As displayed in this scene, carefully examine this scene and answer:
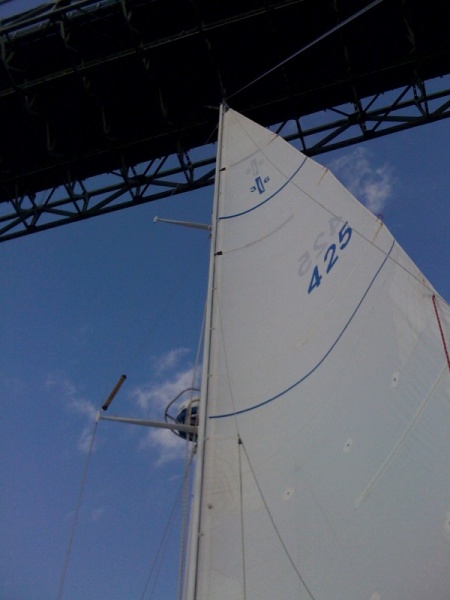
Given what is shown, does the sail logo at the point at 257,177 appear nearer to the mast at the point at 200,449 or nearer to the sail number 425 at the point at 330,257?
the mast at the point at 200,449

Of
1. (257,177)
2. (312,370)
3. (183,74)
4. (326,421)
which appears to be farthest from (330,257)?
(183,74)

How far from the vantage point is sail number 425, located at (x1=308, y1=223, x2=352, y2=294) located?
506cm

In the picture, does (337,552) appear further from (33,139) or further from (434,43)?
(33,139)

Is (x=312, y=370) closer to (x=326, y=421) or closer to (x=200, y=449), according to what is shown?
(x=326, y=421)

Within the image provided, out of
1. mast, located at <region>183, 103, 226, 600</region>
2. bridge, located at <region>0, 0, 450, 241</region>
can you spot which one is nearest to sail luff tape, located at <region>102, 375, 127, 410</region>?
mast, located at <region>183, 103, 226, 600</region>

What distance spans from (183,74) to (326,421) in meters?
9.90

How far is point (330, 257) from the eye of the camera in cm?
514

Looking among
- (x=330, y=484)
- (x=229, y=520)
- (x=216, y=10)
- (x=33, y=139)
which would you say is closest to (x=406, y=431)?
(x=330, y=484)

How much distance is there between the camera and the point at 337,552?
10.9 feet

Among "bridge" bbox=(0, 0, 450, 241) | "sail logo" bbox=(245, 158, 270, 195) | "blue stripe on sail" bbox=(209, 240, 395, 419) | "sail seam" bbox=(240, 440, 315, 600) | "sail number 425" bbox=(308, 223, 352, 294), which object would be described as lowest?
"sail seam" bbox=(240, 440, 315, 600)

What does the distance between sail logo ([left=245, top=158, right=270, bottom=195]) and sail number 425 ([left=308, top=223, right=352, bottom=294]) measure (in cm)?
150

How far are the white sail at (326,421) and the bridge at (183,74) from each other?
694 centimetres

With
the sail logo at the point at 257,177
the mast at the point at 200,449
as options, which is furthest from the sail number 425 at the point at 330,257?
the sail logo at the point at 257,177

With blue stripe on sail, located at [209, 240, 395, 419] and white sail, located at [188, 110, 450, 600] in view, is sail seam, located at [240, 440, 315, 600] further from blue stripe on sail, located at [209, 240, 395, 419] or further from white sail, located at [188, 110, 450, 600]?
blue stripe on sail, located at [209, 240, 395, 419]
